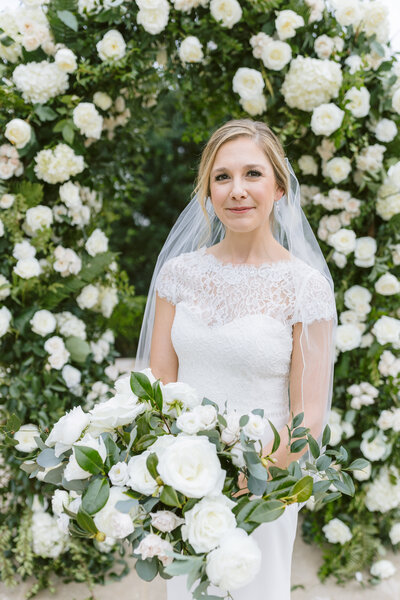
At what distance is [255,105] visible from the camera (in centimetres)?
299

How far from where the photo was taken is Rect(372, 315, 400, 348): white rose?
3037 millimetres

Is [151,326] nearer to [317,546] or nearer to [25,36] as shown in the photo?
[25,36]

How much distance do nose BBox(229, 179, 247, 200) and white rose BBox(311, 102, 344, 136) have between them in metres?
1.14

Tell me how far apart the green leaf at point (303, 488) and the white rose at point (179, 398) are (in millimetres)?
328

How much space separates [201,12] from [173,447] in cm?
256

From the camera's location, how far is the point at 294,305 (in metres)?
2.00

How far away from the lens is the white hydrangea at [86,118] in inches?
112

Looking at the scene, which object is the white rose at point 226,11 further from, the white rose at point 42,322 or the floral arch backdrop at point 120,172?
the white rose at point 42,322

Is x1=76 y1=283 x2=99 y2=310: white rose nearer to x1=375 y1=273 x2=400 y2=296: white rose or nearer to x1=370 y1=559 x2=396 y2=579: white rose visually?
x1=375 y1=273 x2=400 y2=296: white rose

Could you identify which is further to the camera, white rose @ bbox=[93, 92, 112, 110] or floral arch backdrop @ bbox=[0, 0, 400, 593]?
white rose @ bbox=[93, 92, 112, 110]

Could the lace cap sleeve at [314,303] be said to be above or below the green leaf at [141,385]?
above

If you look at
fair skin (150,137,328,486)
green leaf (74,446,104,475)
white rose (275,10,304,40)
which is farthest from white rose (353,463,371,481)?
white rose (275,10,304,40)

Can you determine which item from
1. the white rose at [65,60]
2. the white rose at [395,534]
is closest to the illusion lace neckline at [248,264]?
the white rose at [65,60]

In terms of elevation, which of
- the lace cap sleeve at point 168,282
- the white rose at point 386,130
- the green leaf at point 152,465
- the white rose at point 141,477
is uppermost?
the white rose at point 386,130
